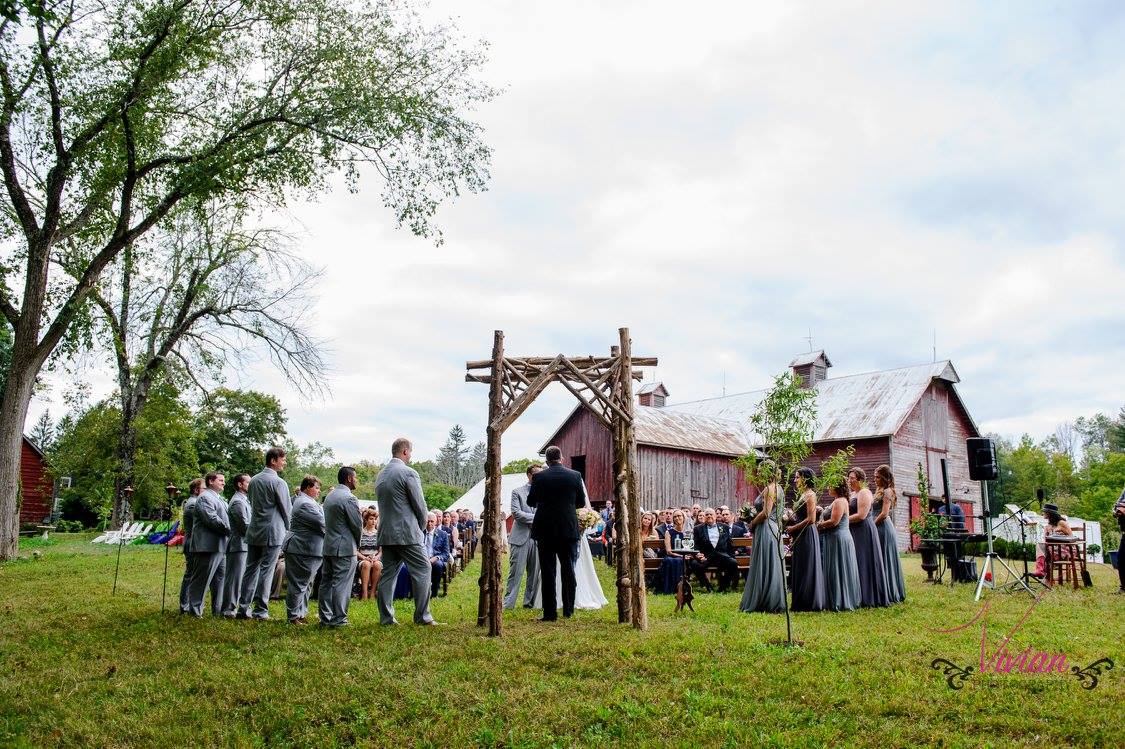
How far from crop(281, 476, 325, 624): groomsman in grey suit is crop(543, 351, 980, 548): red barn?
23.4 metres

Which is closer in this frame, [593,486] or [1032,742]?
[1032,742]

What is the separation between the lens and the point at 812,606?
11.1 meters

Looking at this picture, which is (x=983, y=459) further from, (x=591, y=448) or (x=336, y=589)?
(x=591, y=448)

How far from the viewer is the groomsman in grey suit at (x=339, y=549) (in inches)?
375

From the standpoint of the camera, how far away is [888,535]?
12508mm

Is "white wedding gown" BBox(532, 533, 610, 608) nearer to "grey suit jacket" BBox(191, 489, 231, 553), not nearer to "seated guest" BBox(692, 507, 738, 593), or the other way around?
"seated guest" BBox(692, 507, 738, 593)

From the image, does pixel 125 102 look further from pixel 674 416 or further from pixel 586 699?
pixel 674 416

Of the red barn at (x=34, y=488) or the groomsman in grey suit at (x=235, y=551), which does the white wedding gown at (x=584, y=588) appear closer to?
the groomsman in grey suit at (x=235, y=551)

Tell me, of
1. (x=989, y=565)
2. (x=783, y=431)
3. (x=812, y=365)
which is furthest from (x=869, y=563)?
(x=812, y=365)

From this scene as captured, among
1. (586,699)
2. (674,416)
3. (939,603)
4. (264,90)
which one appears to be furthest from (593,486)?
(586,699)

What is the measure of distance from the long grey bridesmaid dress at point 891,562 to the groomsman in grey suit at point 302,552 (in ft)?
26.3

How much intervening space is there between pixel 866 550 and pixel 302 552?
7.89 meters

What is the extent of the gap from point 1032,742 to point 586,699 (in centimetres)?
304

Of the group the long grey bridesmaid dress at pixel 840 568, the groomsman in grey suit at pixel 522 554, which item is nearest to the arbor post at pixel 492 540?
the groomsman in grey suit at pixel 522 554
